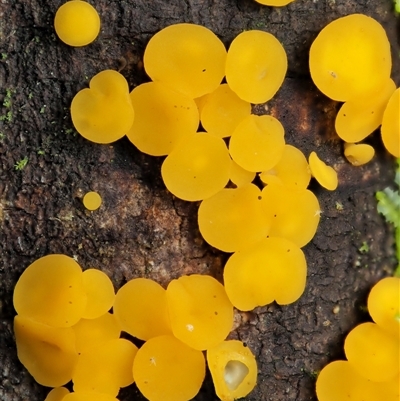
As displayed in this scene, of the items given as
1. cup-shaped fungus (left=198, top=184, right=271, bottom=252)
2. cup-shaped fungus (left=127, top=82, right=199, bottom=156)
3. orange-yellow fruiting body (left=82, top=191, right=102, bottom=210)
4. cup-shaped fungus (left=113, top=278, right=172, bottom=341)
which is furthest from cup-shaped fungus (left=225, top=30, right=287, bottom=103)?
cup-shaped fungus (left=113, top=278, right=172, bottom=341)

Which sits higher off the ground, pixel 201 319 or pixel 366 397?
pixel 201 319

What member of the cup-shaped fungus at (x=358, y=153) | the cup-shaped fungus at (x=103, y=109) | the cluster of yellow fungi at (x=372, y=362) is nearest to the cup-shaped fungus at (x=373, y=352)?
the cluster of yellow fungi at (x=372, y=362)

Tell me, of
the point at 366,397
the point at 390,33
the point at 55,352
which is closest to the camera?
the point at 55,352

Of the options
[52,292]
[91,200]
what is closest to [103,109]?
[91,200]

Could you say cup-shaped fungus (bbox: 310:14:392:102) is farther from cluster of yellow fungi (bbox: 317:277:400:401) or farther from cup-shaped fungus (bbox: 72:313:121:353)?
cup-shaped fungus (bbox: 72:313:121:353)

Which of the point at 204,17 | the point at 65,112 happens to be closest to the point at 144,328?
the point at 65,112

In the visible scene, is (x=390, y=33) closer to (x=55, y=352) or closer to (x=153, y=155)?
(x=153, y=155)
